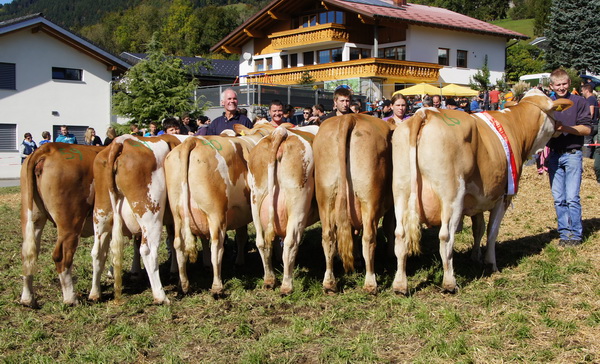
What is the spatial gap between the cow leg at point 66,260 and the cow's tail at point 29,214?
241mm

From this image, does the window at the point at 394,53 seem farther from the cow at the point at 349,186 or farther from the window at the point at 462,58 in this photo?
the cow at the point at 349,186

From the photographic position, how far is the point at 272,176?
20.3 feet

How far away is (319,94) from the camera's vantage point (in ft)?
89.8

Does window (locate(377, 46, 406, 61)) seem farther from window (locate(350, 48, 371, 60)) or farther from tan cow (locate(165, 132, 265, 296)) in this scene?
tan cow (locate(165, 132, 265, 296))

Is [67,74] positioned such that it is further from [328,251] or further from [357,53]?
[328,251]

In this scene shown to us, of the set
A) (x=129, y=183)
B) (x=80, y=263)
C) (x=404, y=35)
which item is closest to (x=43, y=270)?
(x=80, y=263)

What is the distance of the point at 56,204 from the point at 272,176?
2.36m

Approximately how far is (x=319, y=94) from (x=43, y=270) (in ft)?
68.2

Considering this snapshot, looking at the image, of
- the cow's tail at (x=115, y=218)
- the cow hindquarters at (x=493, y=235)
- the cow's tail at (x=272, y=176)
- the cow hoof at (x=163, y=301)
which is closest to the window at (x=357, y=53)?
the cow hindquarters at (x=493, y=235)

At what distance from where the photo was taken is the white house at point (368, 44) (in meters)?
36.8

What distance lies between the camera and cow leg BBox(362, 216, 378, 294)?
6020mm

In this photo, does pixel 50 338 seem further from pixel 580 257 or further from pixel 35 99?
pixel 35 99

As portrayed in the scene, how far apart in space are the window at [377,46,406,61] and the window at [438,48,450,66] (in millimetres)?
3064

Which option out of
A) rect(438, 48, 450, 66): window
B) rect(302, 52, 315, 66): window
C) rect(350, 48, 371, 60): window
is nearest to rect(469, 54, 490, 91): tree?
rect(438, 48, 450, 66): window
